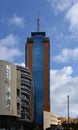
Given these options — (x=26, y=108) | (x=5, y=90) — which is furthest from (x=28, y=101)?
(x=5, y=90)

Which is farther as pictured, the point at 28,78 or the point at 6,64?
the point at 28,78

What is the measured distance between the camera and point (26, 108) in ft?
497

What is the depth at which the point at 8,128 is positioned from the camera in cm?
10588

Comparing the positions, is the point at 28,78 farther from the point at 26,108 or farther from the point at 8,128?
the point at 8,128

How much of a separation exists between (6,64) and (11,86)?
20.0 feet

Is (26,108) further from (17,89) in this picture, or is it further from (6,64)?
(6,64)

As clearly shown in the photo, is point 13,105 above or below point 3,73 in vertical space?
below

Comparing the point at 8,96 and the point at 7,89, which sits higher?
the point at 7,89

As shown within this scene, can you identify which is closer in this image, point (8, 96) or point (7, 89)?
point (7, 89)

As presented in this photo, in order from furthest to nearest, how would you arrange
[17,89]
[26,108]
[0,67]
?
[26,108] < [17,89] < [0,67]

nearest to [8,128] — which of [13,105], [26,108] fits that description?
[13,105]

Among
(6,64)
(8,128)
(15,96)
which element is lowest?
(8,128)

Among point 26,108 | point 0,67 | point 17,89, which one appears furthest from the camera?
point 26,108

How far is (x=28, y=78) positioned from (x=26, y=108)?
42.0 feet
